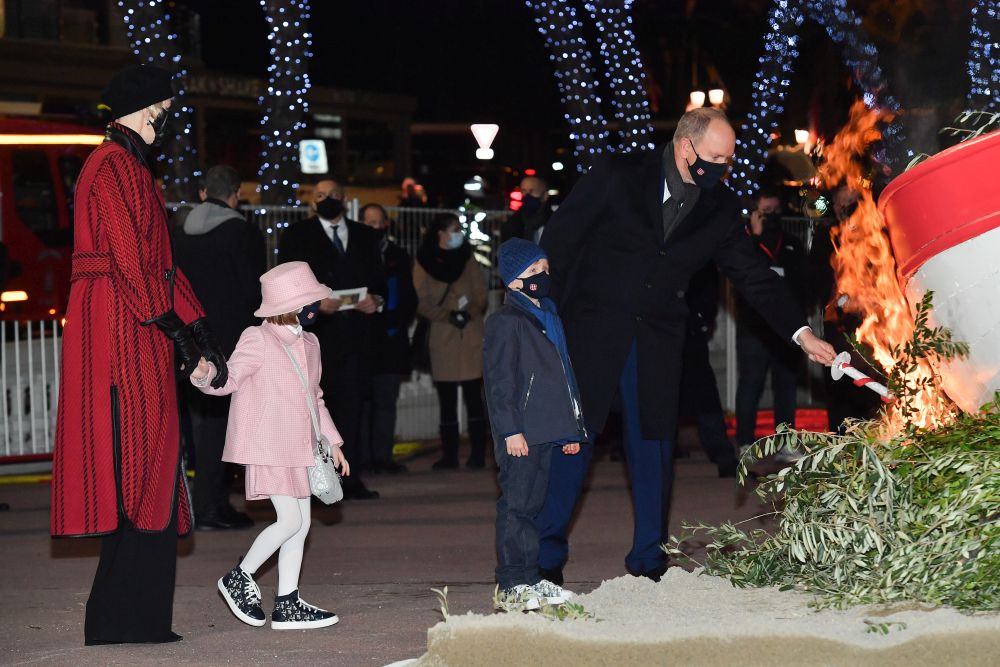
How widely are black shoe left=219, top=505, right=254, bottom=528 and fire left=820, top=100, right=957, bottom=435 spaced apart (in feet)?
12.7

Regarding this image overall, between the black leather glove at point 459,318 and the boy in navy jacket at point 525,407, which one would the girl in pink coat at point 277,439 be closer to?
the boy in navy jacket at point 525,407

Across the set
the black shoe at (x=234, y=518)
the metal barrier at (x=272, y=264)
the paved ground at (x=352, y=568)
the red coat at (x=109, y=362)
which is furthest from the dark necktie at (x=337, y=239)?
the red coat at (x=109, y=362)

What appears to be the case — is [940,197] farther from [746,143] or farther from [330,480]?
[746,143]

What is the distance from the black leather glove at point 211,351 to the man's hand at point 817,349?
7.81ft

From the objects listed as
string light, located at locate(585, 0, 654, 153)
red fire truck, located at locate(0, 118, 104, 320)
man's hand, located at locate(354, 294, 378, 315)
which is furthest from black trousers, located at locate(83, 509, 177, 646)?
red fire truck, located at locate(0, 118, 104, 320)

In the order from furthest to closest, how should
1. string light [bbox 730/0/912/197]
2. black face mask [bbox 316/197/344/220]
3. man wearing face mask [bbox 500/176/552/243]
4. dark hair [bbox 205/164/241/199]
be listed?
string light [bbox 730/0/912/197], man wearing face mask [bbox 500/176/552/243], black face mask [bbox 316/197/344/220], dark hair [bbox 205/164/241/199]

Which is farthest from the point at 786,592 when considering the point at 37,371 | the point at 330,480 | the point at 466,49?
the point at 466,49

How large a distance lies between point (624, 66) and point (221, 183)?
1175 centimetres

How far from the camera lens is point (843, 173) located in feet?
28.9

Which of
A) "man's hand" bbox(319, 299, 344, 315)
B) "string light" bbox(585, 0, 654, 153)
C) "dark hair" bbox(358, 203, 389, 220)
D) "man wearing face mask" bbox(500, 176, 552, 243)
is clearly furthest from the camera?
"string light" bbox(585, 0, 654, 153)

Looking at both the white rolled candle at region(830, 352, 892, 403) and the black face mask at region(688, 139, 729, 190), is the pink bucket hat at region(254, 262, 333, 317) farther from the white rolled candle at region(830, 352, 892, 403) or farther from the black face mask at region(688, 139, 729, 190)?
the white rolled candle at region(830, 352, 892, 403)

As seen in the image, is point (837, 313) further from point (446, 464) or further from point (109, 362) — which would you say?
point (109, 362)

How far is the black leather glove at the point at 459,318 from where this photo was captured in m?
12.0

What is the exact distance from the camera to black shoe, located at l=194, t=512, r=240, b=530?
8.87 meters
